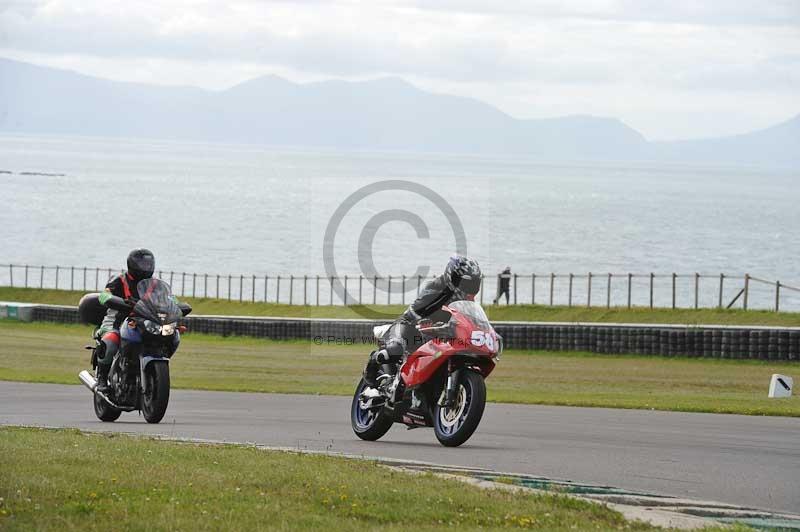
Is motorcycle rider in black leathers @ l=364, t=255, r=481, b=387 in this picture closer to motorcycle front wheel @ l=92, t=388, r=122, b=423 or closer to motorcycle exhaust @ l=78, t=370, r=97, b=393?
motorcycle front wheel @ l=92, t=388, r=122, b=423

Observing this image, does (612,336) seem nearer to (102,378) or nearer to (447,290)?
(102,378)

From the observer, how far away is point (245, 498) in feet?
28.8

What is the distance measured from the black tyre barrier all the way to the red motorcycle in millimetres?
21700

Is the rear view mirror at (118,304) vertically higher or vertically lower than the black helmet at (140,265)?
lower

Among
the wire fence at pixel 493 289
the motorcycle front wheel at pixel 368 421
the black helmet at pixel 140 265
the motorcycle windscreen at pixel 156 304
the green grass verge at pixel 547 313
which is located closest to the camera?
the motorcycle front wheel at pixel 368 421

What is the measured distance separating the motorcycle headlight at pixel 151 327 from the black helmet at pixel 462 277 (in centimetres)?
391

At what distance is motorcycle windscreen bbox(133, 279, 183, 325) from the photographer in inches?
605

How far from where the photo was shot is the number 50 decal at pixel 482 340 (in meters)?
12.6

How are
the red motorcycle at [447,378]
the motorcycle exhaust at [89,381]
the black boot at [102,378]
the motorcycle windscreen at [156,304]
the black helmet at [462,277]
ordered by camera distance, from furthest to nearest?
1. the motorcycle exhaust at [89,381]
2. the black boot at [102,378]
3. the motorcycle windscreen at [156,304]
4. the black helmet at [462,277]
5. the red motorcycle at [447,378]

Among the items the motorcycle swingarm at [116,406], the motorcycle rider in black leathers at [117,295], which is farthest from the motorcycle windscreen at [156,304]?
the motorcycle swingarm at [116,406]

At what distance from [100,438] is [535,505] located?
5.45 m

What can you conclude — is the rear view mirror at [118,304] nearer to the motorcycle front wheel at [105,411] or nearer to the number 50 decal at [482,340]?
the motorcycle front wheel at [105,411]

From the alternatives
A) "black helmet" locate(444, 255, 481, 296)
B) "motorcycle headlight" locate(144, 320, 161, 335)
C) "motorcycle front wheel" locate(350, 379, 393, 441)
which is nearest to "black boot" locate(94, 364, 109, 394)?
"motorcycle headlight" locate(144, 320, 161, 335)

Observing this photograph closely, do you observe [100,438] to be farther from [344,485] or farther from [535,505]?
[535,505]
